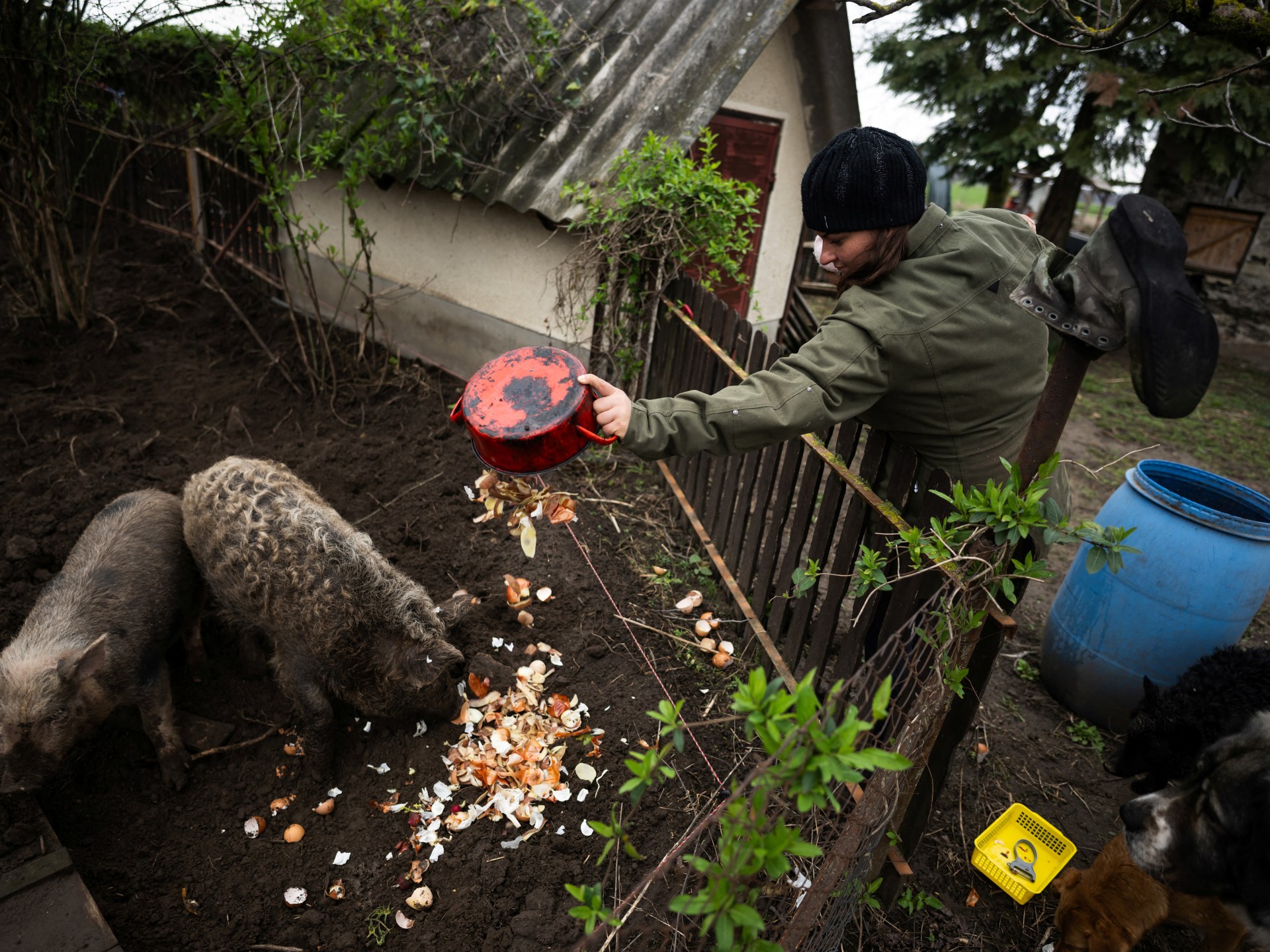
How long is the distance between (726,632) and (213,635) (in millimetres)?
3212

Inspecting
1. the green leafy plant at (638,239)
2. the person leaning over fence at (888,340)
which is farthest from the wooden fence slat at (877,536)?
the green leafy plant at (638,239)

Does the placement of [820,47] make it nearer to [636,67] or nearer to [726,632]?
[636,67]

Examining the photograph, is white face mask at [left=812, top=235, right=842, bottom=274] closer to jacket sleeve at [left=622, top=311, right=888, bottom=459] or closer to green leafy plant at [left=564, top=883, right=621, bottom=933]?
jacket sleeve at [left=622, top=311, right=888, bottom=459]

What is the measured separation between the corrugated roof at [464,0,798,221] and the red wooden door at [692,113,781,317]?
862 millimetres

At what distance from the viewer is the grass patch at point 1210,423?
8.10 metres

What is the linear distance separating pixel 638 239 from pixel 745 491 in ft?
7.14

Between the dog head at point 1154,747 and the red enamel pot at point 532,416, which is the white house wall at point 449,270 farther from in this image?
the dog head at point 1154,747

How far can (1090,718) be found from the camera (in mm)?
4312

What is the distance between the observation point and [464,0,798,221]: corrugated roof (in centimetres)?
598

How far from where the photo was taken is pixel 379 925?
3.05 m

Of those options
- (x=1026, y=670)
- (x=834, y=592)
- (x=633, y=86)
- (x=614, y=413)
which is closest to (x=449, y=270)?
(x=633, y=86)

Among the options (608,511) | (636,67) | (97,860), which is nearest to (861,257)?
(608,511)

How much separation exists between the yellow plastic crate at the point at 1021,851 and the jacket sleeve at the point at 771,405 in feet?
7.14

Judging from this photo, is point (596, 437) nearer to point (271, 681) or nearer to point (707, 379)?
point (707, 379)
